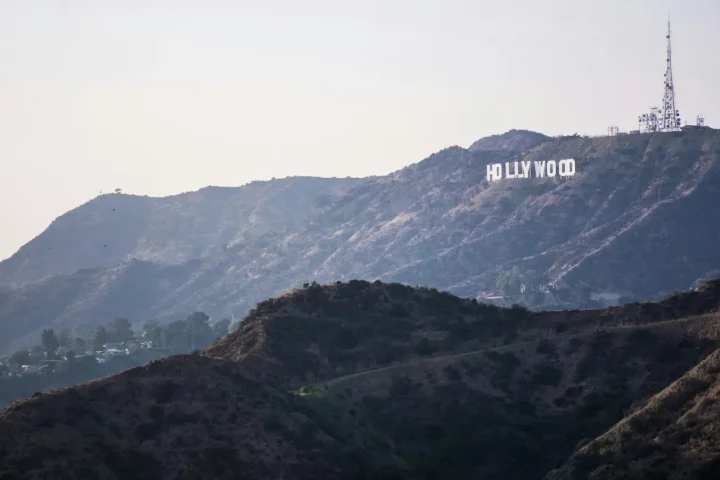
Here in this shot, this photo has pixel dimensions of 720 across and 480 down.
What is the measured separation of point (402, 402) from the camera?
134m

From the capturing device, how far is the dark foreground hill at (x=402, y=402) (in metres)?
109

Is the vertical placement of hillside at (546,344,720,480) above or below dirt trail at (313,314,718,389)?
below

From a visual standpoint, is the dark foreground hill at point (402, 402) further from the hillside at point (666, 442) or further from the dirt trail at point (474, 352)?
the dirt trail at point (474, 352)

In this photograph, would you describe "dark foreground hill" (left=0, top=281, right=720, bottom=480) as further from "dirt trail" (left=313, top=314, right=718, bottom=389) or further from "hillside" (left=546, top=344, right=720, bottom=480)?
"dirt trail" (left=313, top=314, right=718, bottom=389)

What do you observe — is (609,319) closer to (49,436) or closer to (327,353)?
(327,353)

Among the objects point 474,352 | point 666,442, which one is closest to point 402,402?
point 474,352

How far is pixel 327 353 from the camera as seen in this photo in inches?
6083

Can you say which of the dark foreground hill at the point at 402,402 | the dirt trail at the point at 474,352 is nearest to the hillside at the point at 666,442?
the dark foreground hill at the point at 402,402

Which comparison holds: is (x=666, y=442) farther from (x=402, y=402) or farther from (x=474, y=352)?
(x=474, y=352)

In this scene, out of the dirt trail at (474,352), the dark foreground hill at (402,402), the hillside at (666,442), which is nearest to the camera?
the hillside at (666,442)

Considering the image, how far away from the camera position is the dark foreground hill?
357ft

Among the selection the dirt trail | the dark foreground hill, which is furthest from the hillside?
the dirt trail

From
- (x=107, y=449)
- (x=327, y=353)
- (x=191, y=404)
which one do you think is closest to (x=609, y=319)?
(x=327, y=353)

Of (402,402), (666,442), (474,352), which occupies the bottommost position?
(666,442)
